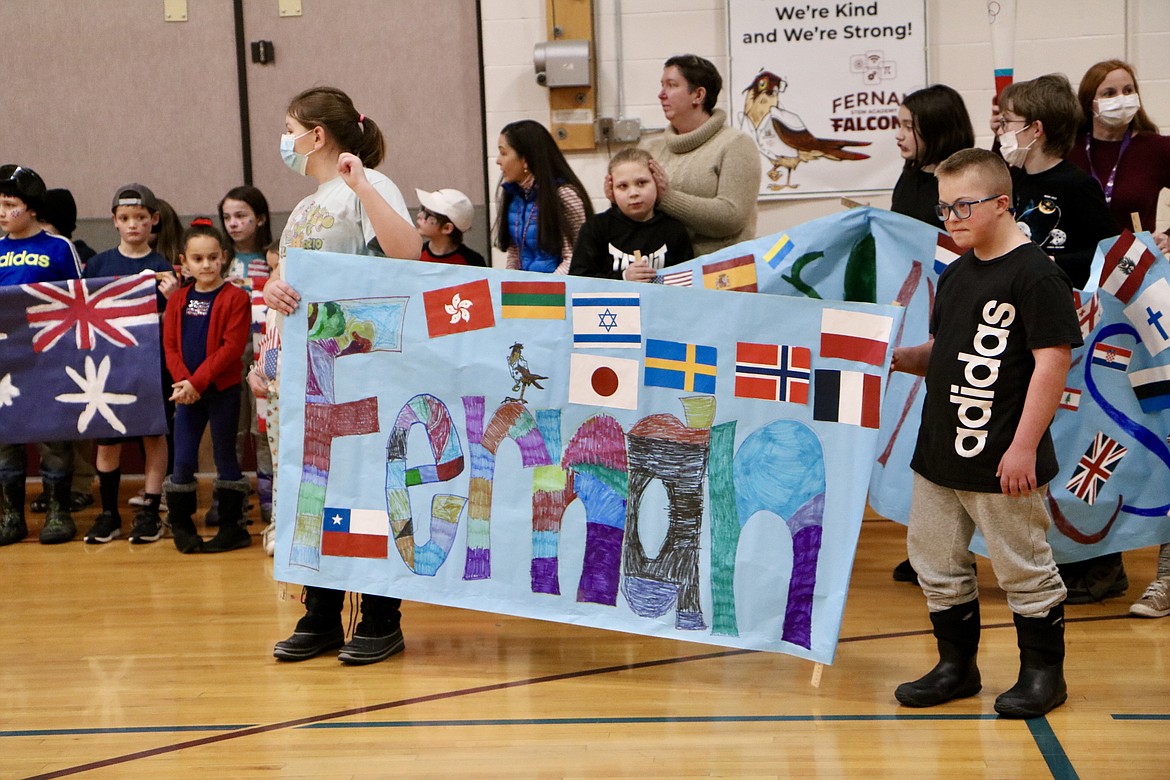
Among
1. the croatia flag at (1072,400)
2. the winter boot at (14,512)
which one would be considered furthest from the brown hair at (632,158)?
the winter boot at (14,512)

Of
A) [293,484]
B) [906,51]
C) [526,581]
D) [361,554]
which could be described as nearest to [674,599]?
[526,581]

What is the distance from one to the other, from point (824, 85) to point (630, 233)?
7.86ft

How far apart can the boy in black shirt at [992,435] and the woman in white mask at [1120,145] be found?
155 centimetres

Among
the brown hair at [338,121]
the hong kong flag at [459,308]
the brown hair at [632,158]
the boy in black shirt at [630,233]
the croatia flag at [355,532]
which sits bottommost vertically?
the croatia flag at [355,532]

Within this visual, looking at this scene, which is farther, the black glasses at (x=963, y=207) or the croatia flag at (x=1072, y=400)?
the croatia flag at (x=1072, y=400)

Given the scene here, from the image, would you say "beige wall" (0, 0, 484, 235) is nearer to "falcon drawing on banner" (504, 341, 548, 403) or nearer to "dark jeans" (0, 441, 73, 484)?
"dark jeans" (0, 441, 73, 484)

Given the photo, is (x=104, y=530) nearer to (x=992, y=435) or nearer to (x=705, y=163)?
(x=705, y=163)

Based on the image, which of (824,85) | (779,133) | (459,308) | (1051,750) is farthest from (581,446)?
(824,85)

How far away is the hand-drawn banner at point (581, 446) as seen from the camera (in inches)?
113

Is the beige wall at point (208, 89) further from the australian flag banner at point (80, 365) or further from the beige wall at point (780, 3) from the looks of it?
the australian flag banner at point (80, 365)

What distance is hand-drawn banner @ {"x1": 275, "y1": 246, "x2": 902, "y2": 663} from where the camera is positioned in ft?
9.43

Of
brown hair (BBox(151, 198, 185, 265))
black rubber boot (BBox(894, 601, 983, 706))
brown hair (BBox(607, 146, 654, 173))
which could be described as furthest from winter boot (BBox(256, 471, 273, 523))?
black rubber boot (BBox(894, 601, 983, 706))

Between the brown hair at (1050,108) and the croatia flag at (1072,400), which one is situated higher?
the brown hair at (1050,108)

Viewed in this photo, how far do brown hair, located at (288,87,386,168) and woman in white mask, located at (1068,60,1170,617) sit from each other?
7.67ft
